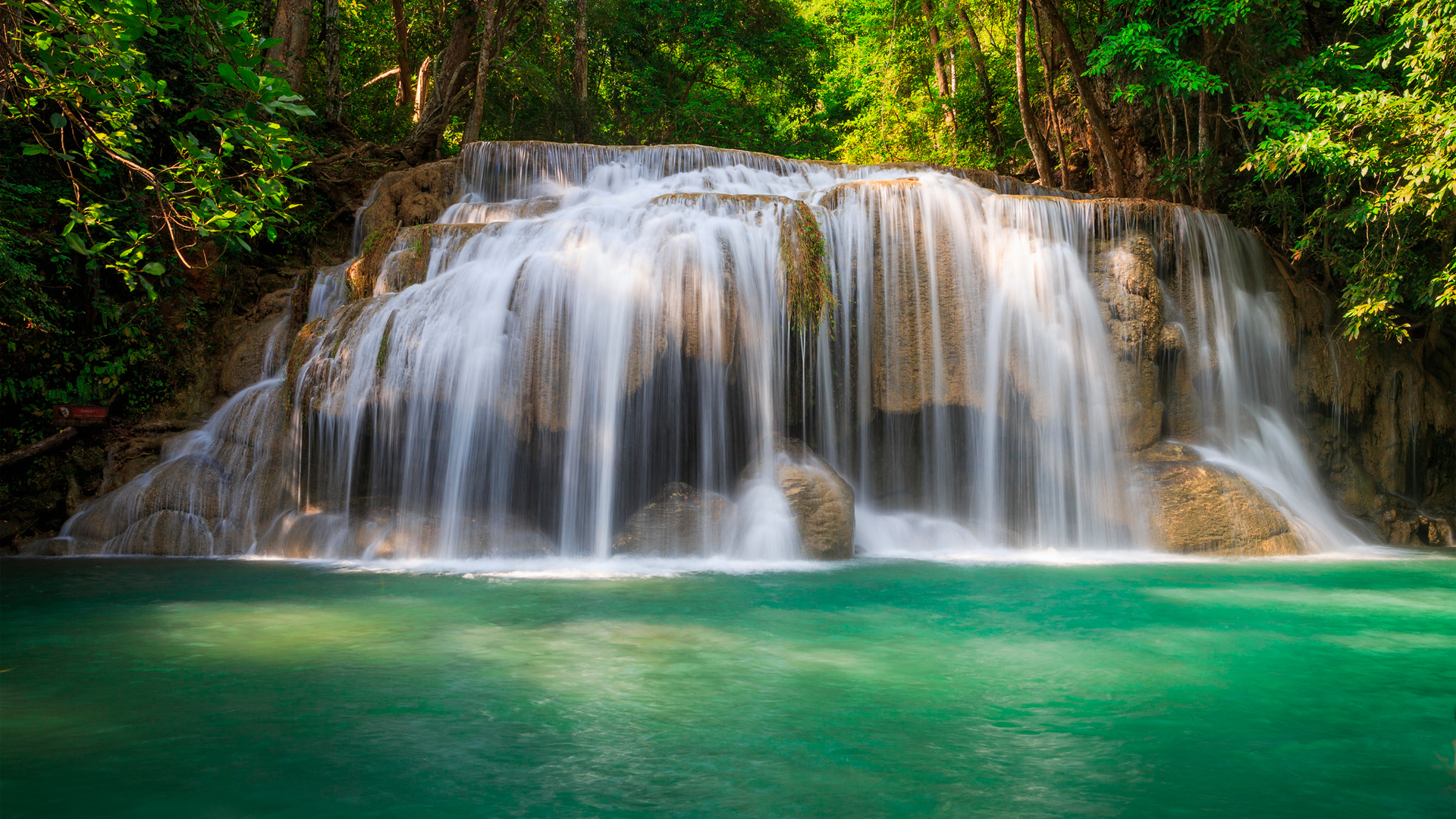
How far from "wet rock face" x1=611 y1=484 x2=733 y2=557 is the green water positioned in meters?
2.02

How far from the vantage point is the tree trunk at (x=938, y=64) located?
2137 centimetres

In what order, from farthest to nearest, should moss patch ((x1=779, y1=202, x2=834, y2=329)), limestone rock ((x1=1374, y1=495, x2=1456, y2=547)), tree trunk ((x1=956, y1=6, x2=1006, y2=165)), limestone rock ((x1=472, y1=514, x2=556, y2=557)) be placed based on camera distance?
1. tree trunk ((x1=956, y1=6, x2=1006, y2=165))
2. limestone rock ((x1=1374, y1=495, x2=1456, y2=547))
3. moss patch ((x1=779, y1=202, x2=834, y2=329))
4. limestone rock ((x1=472, y1=514, x2=556, y2=557))

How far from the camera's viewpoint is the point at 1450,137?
32.9 feet

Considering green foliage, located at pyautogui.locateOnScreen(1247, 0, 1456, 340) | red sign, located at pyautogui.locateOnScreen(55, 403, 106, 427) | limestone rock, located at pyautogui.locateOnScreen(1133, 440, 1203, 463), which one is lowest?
limestone rock, located at pyautogui.locateOnScreen(1133, 440, 1203, 463)

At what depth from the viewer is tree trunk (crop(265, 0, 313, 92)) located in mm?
15367

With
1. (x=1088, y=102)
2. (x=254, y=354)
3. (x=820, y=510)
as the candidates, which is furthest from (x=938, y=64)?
(x=254, y=354)

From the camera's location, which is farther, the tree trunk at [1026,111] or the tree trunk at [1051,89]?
the tree trunk at [1051,89]

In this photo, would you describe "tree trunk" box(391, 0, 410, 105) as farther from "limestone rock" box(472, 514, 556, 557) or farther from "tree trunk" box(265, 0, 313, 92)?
"limestone rock" box(472, 514, 556, 557)

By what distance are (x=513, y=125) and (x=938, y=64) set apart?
11.6 meters

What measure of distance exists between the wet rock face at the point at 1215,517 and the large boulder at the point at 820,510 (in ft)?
12.5

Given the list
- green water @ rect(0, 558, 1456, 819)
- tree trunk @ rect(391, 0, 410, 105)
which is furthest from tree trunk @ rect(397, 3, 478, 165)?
green water @ rect(0, 558, 1456, 819)

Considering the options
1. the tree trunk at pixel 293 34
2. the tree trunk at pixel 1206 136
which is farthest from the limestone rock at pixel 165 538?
the tree trunk at pixel 1206 136

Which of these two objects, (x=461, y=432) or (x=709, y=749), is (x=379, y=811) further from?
(x=461, y=432)

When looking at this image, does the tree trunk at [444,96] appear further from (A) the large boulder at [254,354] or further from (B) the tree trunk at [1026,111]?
(B) the tree trunk at [1026,111]
